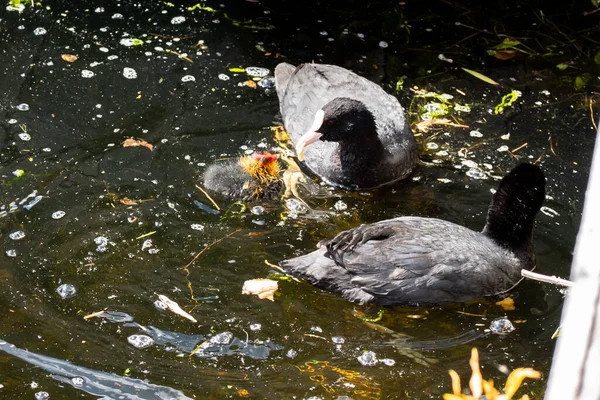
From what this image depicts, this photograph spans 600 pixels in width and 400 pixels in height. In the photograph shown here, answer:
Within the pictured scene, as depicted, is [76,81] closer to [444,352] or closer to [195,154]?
[195,154]

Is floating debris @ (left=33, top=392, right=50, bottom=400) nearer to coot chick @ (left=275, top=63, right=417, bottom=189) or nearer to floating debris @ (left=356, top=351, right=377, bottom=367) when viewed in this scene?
floating debris @ (left=356, top=351, right=377, bottom=367)

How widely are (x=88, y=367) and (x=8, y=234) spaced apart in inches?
49.0

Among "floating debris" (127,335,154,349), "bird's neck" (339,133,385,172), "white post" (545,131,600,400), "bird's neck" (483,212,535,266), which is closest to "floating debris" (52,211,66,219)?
"floating debris" (127,335,154,349)

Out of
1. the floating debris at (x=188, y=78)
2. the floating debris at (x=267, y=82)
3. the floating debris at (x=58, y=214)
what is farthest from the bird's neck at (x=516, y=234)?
the floating debris at (x=188, y=78)

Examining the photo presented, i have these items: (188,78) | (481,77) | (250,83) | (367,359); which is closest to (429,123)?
(481,77)

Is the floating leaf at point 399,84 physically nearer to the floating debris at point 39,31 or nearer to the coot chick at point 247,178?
the coot chick at point 247,178

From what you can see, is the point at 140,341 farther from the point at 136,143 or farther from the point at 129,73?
the point at 129,73

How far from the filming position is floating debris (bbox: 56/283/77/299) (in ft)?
13.8

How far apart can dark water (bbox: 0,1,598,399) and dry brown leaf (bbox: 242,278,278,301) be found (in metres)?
0.05

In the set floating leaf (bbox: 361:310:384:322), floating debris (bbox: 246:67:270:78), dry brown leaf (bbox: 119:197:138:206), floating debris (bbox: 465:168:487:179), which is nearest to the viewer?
floating leaf (bbox: 361:310:384:322)

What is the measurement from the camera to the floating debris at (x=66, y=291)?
13.8ft

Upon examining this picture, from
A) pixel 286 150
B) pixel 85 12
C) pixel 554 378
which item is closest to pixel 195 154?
pixel 286 150

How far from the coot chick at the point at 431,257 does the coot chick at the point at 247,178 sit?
74 cm

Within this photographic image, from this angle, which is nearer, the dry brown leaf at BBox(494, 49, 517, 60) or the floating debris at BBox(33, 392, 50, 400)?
the floating debris at BBox(33, 392, 50, 400)
